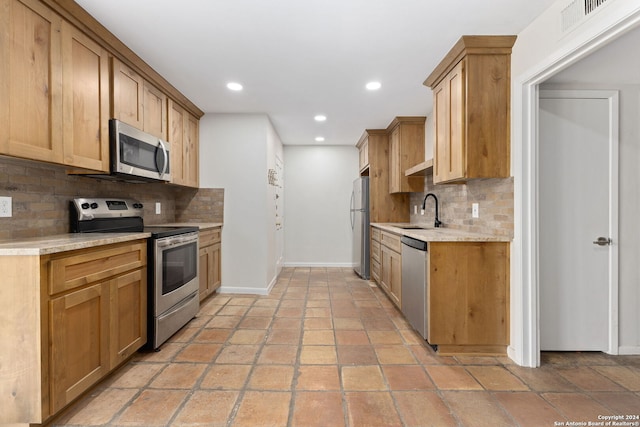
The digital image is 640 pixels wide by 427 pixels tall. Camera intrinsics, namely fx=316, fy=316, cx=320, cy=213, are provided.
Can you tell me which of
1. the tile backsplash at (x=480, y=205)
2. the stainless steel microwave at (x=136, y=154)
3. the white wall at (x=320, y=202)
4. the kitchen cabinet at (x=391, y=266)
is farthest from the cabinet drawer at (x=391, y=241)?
the stainless steel microwave at (x=136, y=154)

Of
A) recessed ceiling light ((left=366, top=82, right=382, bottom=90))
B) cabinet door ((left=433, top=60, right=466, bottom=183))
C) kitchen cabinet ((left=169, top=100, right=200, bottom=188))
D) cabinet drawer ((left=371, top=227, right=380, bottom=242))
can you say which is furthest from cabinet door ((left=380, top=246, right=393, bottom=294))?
kitchen cabinet ((left=169, top=100, right=200, bottom=188))

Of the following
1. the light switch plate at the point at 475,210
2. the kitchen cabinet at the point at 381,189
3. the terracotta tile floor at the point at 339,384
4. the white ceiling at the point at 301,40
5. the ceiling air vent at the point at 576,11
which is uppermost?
the white ceiling at the point at 301,40

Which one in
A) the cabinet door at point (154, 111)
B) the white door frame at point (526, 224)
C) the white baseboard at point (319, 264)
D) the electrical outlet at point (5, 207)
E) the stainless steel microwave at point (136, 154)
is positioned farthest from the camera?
the white baseboard at point (319, 264)

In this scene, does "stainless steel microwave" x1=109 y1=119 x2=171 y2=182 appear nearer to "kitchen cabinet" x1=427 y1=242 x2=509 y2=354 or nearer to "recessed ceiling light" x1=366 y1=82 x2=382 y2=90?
"recessed ceiling light" x1=366 y1=82 x2=382 y2=90

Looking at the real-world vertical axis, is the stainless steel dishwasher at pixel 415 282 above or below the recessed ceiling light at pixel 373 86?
below

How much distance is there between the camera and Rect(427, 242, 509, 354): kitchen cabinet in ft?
7.96

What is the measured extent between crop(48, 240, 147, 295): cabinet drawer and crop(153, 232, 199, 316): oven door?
19 cm

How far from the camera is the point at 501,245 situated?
2422mm

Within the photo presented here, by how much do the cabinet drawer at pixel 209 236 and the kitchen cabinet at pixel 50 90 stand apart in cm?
136

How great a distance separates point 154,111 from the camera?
316cm

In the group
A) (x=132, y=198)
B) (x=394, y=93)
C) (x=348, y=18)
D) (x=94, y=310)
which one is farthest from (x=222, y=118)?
(x=94, y=310)

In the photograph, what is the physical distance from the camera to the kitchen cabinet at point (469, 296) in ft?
7.96

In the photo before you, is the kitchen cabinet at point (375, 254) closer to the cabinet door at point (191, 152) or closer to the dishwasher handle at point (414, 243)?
the dishwasher handle at point (414, 243)

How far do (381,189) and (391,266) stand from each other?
1688 mm
